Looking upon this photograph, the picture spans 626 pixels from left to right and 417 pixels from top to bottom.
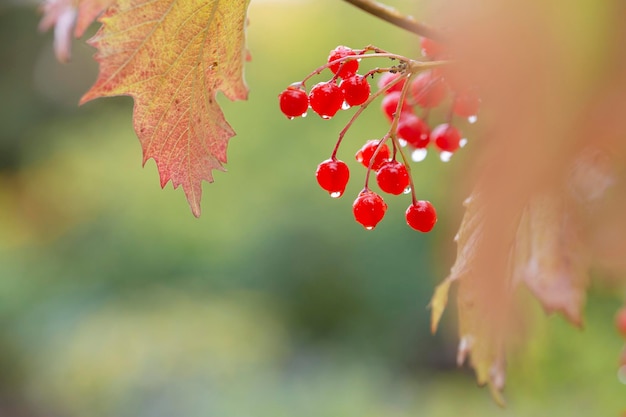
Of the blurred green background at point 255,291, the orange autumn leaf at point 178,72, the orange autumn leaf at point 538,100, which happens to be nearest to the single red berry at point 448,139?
the orange autumn leaf at point 178,72

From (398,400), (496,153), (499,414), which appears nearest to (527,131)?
(496,153)

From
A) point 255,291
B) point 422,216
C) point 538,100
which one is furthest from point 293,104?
point 255,291

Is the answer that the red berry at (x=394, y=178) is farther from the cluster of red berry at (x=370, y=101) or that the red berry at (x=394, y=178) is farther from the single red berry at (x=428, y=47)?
the single red berry at (x=428, y=47)

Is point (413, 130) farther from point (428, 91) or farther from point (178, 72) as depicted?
point (178, 72)

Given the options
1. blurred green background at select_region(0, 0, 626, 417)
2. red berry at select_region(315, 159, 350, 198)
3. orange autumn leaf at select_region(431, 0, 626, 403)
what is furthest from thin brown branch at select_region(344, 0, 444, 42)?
blurred green background at select_region(0, 0, 626, 417)

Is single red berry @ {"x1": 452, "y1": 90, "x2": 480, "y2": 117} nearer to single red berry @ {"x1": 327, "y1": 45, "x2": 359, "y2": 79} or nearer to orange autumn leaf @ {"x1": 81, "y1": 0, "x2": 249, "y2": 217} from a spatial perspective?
single red berry @ {"x1": 327, "y1": 45, "x2": 359, "y2": 79}
